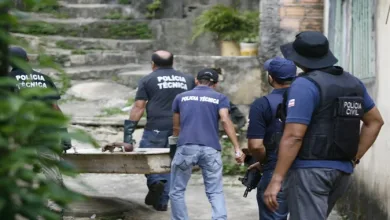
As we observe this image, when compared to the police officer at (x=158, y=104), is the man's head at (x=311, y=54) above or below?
above

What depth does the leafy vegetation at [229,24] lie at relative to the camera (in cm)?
1272

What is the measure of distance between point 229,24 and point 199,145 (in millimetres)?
5487

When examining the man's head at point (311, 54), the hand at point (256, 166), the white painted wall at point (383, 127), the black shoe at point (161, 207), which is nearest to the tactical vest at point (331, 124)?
the man's head at point (311, 54)

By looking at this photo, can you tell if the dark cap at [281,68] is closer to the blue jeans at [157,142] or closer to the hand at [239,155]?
the hand at [239,155]

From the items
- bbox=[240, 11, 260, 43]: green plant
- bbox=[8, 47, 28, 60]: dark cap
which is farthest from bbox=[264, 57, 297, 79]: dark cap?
bbox=[240, 11, 260, 43]: green plant

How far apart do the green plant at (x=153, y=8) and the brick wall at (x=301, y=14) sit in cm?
592

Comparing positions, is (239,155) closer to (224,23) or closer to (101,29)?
(224,23)

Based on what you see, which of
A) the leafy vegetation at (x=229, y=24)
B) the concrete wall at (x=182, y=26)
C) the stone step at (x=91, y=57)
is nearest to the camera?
the leafy vegetation at (x=229, y=24)

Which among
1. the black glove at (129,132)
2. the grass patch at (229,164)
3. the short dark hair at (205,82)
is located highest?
the short dark hair at (205,82)

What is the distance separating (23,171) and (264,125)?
170 inches

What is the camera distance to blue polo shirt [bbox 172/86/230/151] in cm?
763

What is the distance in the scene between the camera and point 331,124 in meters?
5.16

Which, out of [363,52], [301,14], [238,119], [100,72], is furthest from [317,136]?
[100,72]

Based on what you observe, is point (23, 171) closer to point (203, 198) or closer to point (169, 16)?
point (203, 198)
